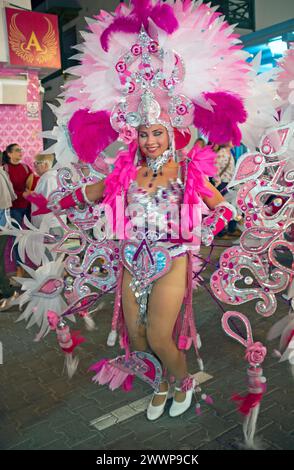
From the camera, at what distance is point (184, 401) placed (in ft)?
8.27

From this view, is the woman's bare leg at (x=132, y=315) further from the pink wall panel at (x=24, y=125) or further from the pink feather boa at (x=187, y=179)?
the pink wall panel at (x=24, y=125)

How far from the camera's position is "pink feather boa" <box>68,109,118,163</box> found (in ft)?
8.17

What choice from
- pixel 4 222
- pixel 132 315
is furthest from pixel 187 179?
pixel 4 222

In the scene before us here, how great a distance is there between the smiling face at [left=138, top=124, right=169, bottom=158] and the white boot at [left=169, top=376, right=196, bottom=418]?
130 centimetres

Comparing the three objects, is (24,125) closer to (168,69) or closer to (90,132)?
(90,132)

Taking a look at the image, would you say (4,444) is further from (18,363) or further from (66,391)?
(18,363)

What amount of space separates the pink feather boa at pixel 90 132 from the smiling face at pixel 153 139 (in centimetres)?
27

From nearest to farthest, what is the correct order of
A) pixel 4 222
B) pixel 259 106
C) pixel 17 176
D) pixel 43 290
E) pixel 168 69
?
pixel 168 69 → pixel 259 106 → pixel 43 290 → pixel 4 222 → pixel 17 176

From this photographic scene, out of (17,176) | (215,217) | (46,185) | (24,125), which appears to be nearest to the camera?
(215,217)

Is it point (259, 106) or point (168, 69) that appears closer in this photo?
point (168, 69)

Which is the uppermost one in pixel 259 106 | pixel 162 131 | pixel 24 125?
pixel 24 125

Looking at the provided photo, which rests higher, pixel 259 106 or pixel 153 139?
pixel 259 106

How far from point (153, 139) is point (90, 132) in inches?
17.3
